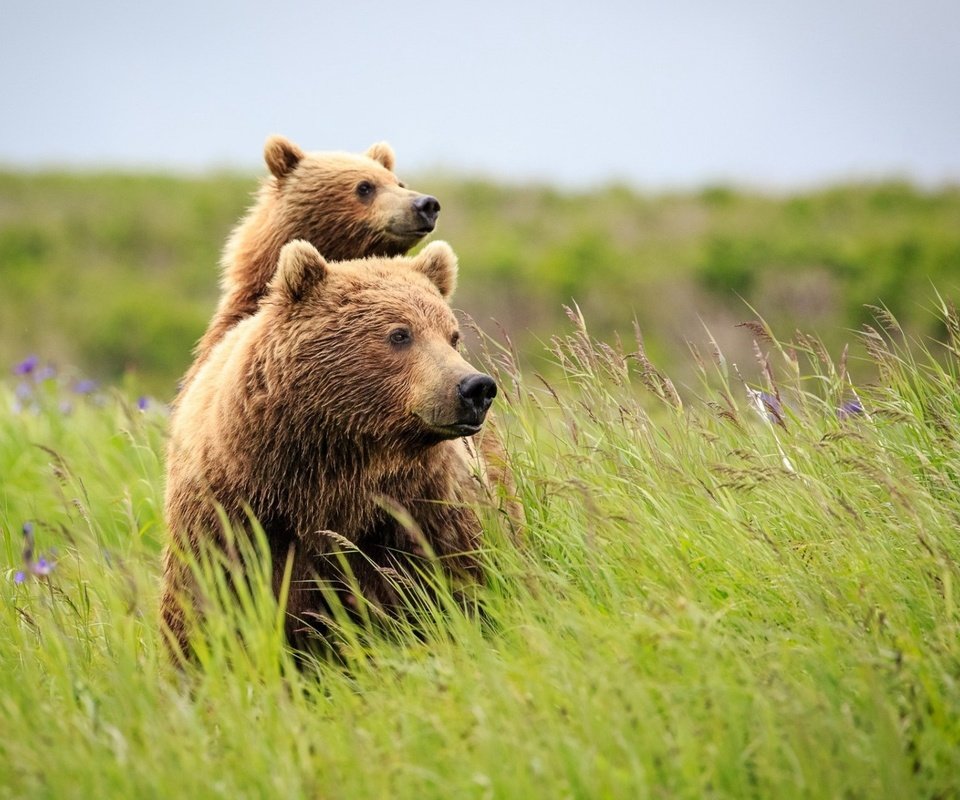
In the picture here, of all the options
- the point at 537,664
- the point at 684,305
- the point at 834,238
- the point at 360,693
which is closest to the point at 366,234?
the point at 360,693

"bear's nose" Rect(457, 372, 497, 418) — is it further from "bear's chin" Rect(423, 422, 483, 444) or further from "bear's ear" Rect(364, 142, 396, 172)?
"bear's ear" Rect(364, 142, 396, 172)

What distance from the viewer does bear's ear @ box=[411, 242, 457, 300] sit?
4020 millimetres

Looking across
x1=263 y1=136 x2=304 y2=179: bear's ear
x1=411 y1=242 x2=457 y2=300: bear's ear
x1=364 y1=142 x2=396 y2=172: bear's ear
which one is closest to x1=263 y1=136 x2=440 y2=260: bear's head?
x1=263 y1=136 x2=304 y2=179: bear's ear

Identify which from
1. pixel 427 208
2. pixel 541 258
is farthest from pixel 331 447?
pixel 541 258

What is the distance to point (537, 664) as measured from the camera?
280cm

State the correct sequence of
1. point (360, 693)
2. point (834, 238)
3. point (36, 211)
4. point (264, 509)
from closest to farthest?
point (360, 693), point (264, 509), point (834, 238), point (36, 211)

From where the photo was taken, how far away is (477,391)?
3.43 metres

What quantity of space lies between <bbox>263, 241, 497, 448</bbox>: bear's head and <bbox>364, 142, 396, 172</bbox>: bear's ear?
187cm

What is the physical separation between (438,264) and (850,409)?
155 cm

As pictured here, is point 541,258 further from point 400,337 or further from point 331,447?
point 331,447

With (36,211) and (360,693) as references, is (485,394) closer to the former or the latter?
(360,693)

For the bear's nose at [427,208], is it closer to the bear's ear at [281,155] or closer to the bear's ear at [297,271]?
the bear's ear at [281,155]

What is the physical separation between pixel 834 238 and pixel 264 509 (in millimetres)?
18513

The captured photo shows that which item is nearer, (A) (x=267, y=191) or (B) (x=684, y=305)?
(A) (x=267, y=191)
